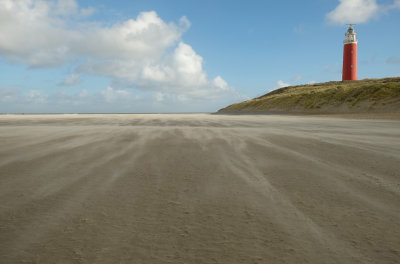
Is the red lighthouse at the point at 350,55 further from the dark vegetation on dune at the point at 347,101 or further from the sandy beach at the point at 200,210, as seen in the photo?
the sandy beach at the point at 200,210

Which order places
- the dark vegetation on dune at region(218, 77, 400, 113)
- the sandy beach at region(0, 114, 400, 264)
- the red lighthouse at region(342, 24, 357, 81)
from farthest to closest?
the red lighthouse at region(342, 24, 357, 81) → the dark vegetation on dune at region(218, 77, 400, 113) → the sandy beach at region(0, 114, 400, 264)

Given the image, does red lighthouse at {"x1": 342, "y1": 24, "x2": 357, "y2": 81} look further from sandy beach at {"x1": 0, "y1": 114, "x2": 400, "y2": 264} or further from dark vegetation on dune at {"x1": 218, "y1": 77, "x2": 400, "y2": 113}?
sandy beach at {"x1": 0, "y1": 114, "x2": 400, "y2": 264}

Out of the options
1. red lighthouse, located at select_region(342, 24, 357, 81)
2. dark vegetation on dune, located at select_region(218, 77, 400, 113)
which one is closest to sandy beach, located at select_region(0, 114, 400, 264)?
dark vegetation on dune, located at select_region(218, 77, 400, 113)

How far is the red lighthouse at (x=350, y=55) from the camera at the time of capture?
51.6m

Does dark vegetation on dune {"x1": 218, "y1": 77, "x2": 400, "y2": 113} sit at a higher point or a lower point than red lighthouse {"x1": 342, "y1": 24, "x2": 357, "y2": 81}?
lower

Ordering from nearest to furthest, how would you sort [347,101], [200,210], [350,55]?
[200,210] → [347,101] → [350,55]

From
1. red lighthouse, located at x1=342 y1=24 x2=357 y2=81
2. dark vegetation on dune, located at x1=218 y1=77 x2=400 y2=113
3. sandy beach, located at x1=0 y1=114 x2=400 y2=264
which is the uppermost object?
red lighthouse, located at x1=342 y1=24 x2=357 y2=81

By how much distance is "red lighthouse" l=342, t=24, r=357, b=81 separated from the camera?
51562 millimetres

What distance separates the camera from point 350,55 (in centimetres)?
5169

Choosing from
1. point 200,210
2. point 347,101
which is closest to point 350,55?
point 347,101

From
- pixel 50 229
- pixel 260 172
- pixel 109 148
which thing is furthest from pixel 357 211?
pixel 109 148

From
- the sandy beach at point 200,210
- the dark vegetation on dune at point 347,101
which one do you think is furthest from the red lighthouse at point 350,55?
the sandy beach at point 200,210

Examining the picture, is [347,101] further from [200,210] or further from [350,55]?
[200,210]

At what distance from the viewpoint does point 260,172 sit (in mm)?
3111
